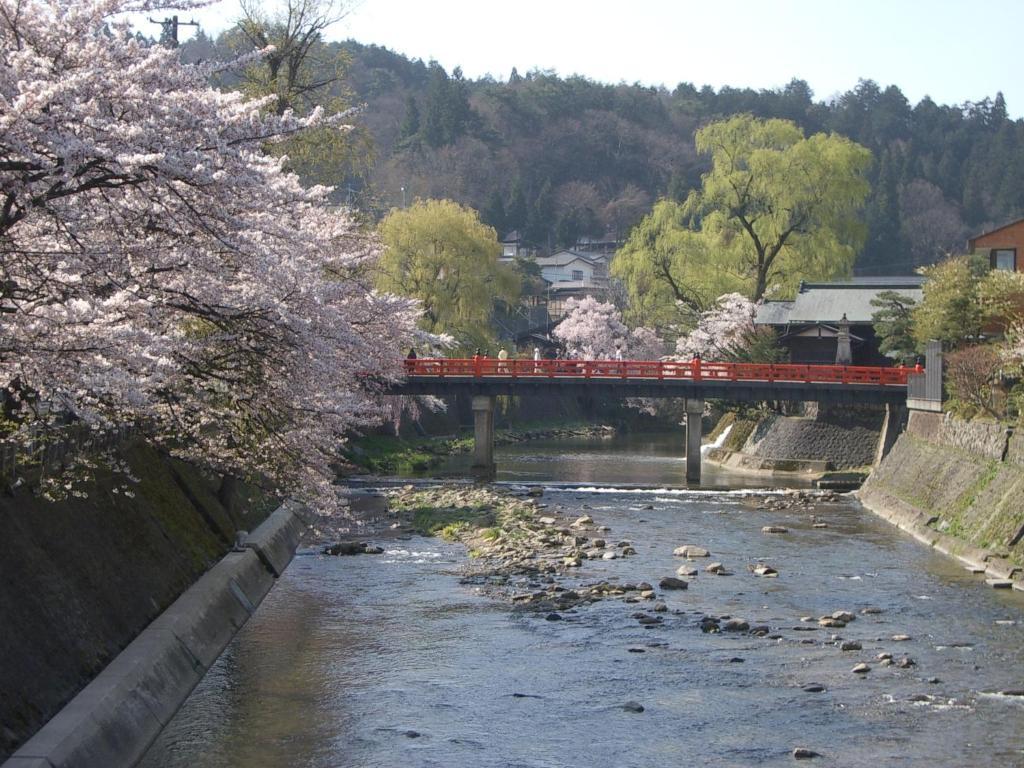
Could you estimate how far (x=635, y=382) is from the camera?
51.1m

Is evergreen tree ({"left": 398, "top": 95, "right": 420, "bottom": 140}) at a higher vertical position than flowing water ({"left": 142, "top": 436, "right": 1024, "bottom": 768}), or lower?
higher

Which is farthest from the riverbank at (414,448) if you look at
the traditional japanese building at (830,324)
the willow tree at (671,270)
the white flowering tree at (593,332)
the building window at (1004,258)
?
the building window at (1004,258)

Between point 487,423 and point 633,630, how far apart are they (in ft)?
97.7

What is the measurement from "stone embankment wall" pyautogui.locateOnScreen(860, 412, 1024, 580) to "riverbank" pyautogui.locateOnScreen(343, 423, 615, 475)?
58.8 feet

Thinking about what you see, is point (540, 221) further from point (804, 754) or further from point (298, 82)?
point (804, 754)

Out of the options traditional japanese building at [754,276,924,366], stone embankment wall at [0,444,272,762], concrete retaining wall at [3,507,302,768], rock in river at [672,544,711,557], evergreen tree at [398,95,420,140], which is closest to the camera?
concrete retaining wall at [3,507,302,768]

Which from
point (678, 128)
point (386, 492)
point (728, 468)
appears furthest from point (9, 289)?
point (678, 128)

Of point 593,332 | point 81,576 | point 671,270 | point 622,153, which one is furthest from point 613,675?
point 622,153

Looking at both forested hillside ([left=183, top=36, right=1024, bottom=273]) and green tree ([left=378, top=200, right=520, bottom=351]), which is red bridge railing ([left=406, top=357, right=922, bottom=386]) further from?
forested hillside ([left=183, top=36, right=1024, bottom=273])

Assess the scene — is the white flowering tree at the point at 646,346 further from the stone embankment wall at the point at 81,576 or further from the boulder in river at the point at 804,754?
the boulder in river at the point at 804,754

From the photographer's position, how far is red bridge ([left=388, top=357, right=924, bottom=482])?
163 ft

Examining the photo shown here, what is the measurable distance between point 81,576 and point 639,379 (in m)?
36.3

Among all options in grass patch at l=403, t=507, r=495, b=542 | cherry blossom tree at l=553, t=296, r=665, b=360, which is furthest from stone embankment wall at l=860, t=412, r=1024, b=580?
cherry blossom tree at l=553, t=296, r=665, b=360

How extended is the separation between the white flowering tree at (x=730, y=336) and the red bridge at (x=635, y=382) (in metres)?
6.28
